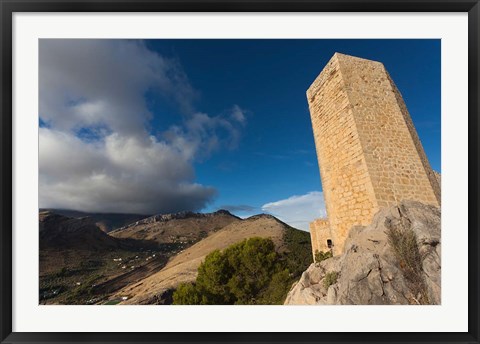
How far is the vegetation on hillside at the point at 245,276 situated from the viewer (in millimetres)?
16891

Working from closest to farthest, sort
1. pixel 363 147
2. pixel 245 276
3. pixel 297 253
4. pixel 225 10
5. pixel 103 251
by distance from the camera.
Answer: pixel 225 10, pixel 363 147, pixel 245 276, pixel 297 253, pixel 103 251

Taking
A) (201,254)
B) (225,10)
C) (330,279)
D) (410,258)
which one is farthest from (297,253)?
(225,10)

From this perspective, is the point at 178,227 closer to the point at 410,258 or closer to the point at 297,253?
the point at 297,253

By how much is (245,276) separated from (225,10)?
59.2 feet

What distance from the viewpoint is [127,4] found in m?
3.00

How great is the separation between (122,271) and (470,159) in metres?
56.0

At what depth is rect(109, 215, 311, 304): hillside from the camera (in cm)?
2228

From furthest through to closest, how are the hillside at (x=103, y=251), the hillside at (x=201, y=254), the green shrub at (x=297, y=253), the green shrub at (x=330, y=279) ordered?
the hillside at (x=103, y=251), the hillside at (x=201, y=254), the green shrub at (x=297, y=253), the green shrub at (x=330, y=279)

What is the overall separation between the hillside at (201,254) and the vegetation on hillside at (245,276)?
4.67 meters

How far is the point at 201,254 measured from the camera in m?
41.2

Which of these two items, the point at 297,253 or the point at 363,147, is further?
the point at 297,253

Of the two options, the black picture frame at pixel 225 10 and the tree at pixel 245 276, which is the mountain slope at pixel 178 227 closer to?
the tree at pixel 245 276

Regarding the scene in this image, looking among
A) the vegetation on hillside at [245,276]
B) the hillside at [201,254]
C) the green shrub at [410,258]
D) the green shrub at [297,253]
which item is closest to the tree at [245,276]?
the vegetation on hillside at [245,276]

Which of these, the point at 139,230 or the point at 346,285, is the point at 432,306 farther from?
the point at 139,230
